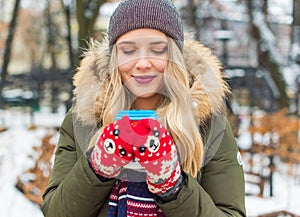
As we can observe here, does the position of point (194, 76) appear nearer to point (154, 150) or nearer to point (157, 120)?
point (157, 120)

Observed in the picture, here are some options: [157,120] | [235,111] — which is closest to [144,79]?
[157,120]

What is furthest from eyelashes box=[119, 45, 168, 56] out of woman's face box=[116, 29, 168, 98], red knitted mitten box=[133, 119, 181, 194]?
red knitted mitten box=[133, 119, 181, 194]

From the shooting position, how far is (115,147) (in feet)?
3.62

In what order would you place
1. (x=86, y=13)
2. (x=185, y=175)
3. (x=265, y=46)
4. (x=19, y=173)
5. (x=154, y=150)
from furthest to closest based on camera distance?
(x=265, y=46) → (x=86, y=13) → (x=19, y=173) → (x=185, y=175) → (x=154, y=150)

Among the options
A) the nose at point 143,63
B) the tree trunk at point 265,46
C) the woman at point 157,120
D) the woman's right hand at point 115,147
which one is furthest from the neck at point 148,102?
the tree trunk at point 265,46

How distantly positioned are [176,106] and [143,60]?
Answer: 0.16 metres

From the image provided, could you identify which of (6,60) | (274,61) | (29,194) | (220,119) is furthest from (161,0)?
(6,60)

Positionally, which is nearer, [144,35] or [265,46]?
[144,35]

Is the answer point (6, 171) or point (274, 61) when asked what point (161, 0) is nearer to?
point (6, 171)

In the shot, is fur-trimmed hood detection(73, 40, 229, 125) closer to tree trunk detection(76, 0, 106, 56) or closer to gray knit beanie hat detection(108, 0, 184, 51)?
gray knit beanie hat detection(108, 0, 184, 51)

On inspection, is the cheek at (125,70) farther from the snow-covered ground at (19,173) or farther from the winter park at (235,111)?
the snow-covered ground at (19,173)

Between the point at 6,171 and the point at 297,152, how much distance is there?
2.98 meters

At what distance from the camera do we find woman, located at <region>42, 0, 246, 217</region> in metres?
1.23

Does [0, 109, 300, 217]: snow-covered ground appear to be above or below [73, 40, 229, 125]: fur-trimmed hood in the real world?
below
